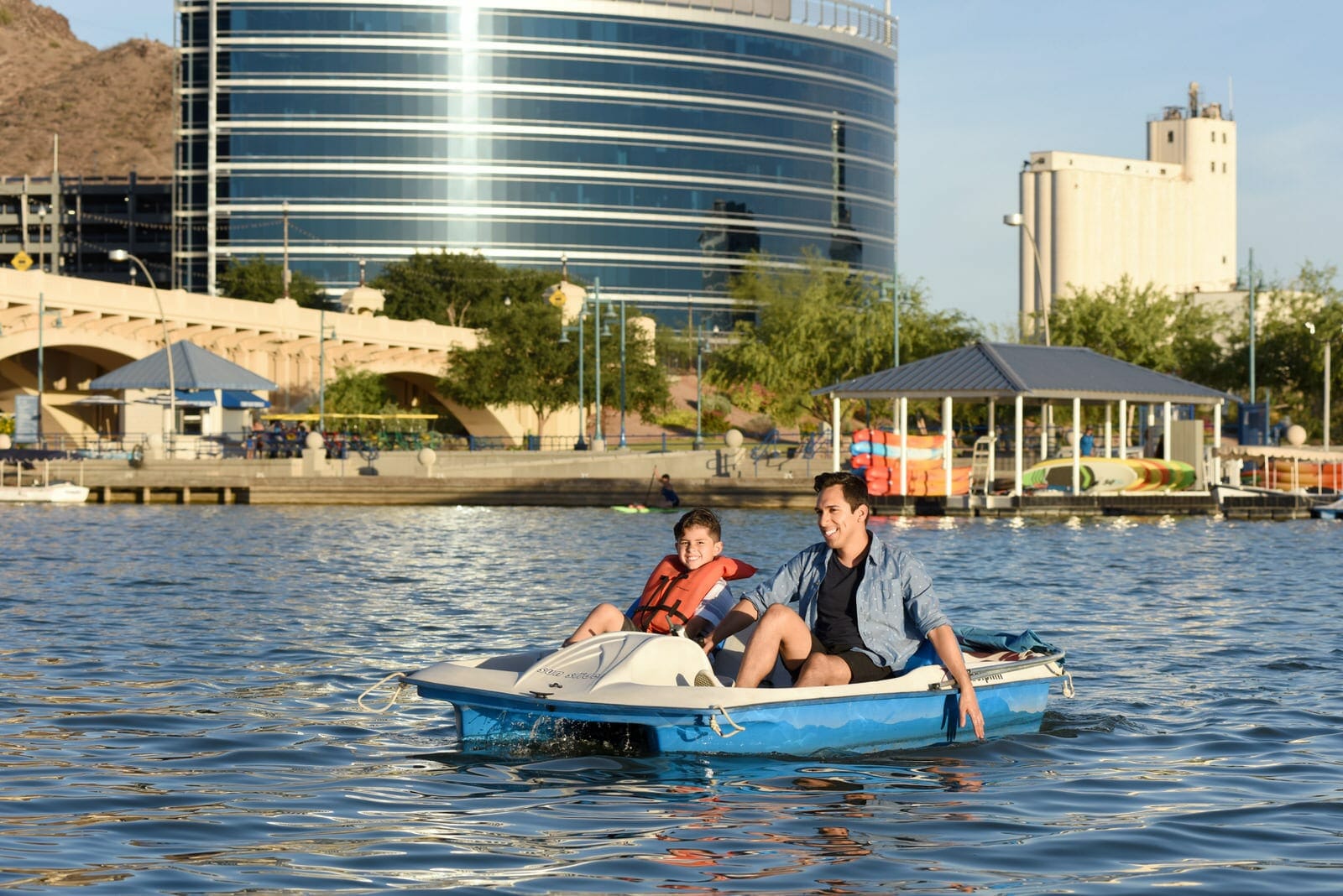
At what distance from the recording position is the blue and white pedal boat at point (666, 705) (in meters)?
10.4

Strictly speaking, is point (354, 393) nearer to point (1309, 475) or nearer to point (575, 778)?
point (1309, 475)

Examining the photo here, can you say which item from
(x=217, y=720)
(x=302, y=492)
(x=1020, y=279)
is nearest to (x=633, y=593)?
(x=217, y=720)

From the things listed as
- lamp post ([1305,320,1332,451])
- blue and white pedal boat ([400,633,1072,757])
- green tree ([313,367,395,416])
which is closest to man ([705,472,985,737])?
blue and white pedal boat ([400,633,1072,757])

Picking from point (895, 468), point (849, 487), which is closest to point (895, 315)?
point (895, 468)

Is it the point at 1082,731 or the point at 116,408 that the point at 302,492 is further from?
the point at 1082,731

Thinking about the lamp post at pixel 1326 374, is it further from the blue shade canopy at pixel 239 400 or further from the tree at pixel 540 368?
the blue shade canopy at pixel 239 400

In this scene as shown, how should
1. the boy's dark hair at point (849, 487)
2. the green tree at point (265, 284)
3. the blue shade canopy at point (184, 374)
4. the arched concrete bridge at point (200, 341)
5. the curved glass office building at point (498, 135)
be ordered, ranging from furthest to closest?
1. the curved glass office building at point (498, 135)
2. the green tree at point (265, 284)
3. the arched concrete bridge at point (200, 341)
4. the blue shade canopy at point (184, 374)
5. the boy's dark hair at point (849, 487)

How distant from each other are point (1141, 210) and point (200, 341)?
10578cm

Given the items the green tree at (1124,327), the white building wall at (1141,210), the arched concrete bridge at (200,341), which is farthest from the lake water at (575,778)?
the white building wall at (1141,210)

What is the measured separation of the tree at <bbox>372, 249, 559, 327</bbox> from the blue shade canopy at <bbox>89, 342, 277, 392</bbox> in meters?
49.4

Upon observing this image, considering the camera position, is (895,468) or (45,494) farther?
(45,494)

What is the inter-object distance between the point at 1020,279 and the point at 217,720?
506 feet

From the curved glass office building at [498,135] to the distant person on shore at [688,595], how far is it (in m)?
110

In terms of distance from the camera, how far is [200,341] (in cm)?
7712
